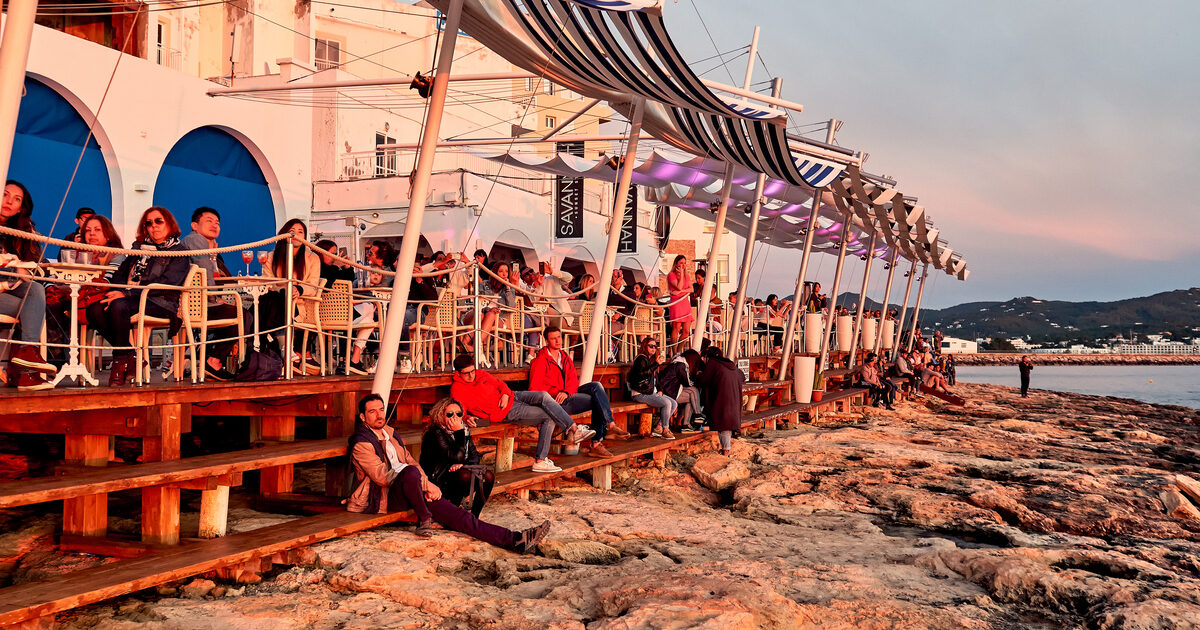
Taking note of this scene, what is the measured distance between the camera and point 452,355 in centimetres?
984

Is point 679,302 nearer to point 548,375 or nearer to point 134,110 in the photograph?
point 548,375

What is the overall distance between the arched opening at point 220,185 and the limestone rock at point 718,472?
309 inches

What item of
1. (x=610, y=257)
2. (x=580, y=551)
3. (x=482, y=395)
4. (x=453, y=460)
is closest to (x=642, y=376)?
(x=610, y=257)

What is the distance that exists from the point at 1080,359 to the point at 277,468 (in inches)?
4670

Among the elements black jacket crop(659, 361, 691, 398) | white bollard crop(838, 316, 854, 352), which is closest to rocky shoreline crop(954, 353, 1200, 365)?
white bollard crop(838, 316, 854, 352)

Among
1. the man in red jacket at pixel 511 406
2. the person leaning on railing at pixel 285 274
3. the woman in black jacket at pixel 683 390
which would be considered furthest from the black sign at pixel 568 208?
the person leaning on railing at pixel 285 274

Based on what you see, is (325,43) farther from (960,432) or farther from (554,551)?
(554,551)

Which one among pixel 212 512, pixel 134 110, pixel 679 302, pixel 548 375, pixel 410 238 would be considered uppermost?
pixel 134 110

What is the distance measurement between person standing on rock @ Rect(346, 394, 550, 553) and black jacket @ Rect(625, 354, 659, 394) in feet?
14.8

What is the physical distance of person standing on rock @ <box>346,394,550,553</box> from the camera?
235 inches

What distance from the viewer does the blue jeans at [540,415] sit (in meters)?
8.02

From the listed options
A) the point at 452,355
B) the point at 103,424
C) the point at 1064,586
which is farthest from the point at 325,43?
the point at 1064,586

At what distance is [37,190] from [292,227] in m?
6.22

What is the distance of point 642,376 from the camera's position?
1061cm
